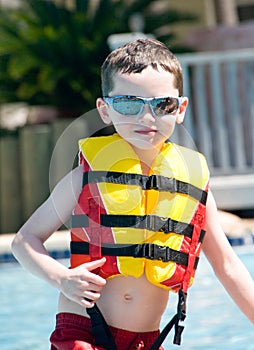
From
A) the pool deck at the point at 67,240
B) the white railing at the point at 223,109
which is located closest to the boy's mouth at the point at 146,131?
the pool deck at the point at 67,240

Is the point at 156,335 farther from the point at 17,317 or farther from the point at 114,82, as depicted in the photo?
the point at 17,317

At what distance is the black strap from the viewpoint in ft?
9.30

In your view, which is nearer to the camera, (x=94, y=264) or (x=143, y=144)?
(x=94, y=264)

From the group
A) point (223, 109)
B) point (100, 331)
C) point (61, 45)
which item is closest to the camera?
point (100, 331)

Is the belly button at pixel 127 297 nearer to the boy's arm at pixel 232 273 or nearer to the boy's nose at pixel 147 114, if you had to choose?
the boy's arm at pixel 232 273

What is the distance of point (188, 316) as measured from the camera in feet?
20.3

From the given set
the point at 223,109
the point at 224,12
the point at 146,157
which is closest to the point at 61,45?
the point at 223,109

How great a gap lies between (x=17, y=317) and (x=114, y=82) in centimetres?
393

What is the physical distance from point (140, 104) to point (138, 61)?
14 cm

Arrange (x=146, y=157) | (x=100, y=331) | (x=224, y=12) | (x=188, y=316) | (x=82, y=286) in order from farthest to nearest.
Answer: (x=224, y=12) < (x=188, y=316) < (x=146, y=157) < (x=100, y=331) < (x=82, y=286)

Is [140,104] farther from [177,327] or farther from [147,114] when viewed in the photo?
[177,327]

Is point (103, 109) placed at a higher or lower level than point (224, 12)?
lower

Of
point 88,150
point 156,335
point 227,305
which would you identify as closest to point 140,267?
point 156,335

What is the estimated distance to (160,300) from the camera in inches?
115
